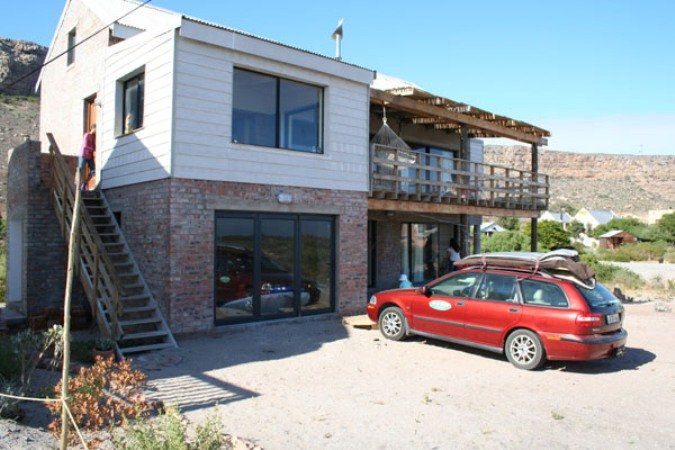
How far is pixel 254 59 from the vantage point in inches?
432

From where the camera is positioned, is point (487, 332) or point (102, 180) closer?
point (487, 332)

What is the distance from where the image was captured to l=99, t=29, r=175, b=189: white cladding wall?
10078 millimetres

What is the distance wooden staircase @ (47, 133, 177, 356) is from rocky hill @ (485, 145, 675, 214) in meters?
101

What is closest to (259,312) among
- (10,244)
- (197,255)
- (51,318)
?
(197,255)

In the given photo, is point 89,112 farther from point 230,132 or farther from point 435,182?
point 435,182

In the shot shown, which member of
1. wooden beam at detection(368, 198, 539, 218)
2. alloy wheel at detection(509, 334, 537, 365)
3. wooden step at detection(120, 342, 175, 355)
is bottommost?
wooden step at detection(120, 342, 175, 355)

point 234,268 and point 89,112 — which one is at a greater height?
point 89,112

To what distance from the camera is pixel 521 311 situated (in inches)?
333

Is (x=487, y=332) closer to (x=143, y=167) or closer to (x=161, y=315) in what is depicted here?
(x=161, y=315)

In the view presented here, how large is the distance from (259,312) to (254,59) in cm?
502

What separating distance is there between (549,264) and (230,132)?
6187 millimetres

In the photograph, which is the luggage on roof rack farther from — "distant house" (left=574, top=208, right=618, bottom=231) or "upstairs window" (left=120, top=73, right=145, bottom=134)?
"distant house" (left=574, top=208, right=618, bottom=231)

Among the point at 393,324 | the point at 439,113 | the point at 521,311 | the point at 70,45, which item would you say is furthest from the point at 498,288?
the point at 70,45

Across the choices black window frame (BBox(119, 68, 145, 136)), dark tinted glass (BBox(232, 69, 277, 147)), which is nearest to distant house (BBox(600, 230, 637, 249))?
dark tinted glass (BBox(232, 69, 277, 147))
